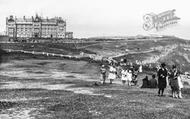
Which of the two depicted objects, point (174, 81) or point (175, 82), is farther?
A: point (174, 81)

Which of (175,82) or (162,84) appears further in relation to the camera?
(162,84)

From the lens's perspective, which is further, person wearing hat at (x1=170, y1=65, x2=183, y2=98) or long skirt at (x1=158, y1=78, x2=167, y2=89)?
long skirt at (x1=158, y1=78, x2=167, y2=89)

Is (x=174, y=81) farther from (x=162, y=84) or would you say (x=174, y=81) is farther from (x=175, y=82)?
(x=162, y=84)

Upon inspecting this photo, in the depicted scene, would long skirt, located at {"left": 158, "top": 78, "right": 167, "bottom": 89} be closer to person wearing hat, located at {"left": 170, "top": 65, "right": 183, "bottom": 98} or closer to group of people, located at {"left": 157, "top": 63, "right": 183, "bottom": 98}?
group of people, located at {"left": 157, "top": 63, "right": 183, "bottom": 98}

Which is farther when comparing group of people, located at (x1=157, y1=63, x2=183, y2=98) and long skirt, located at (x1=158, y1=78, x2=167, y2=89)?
long skirt, located at (x1=158, y1=78, x2=167, y2=89)

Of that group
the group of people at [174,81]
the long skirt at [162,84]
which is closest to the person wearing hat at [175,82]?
the group of people at [174,81]

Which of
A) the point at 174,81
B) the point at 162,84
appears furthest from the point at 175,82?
the point at 162,84

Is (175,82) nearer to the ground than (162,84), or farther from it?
farther from it

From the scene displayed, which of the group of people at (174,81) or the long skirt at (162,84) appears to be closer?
the group of people at (174,81)

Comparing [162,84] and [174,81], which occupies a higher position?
[174,81]

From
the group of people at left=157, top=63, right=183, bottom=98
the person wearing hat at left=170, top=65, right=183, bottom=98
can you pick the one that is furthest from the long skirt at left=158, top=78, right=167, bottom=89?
the person wearing hat at left=170, top=65, right=183, bottom=98

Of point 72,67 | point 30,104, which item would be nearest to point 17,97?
point 30,104

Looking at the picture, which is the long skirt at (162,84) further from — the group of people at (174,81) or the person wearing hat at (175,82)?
the person wearing hat at (175,82)

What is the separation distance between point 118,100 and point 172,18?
432ft
